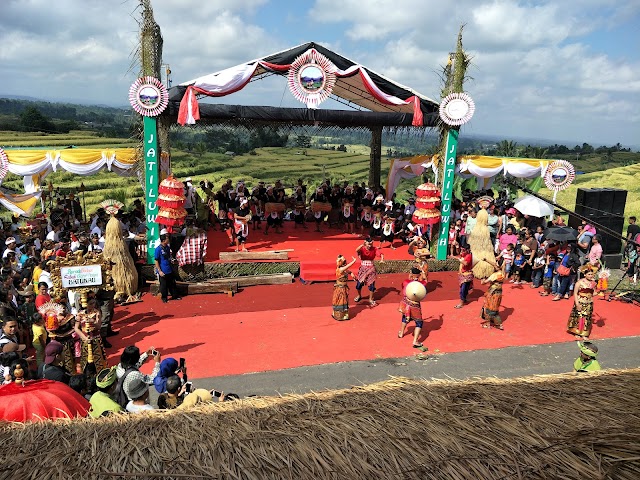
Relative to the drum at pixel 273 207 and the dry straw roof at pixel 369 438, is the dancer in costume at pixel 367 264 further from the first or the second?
the dry straw roof at pixel 369 438

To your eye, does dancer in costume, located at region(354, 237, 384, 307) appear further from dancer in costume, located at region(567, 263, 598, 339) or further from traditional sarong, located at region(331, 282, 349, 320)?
dancer in costume, located at region(567, 263, 598, 339)

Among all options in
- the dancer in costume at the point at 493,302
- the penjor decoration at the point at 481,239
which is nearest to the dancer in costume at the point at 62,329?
the dancer in costume at the point at 493,302

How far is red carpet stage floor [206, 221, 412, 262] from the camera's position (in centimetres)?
1301

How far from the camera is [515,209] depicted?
46.1 ft

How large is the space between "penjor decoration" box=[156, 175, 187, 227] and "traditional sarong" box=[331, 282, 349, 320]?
429 centimetres

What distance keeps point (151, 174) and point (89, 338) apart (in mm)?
5245

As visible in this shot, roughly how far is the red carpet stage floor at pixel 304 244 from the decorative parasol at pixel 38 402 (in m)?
7.77

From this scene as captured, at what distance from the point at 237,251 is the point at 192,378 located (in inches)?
212

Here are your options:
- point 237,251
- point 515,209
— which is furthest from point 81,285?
point 515,209

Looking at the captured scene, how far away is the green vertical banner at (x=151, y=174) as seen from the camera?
35.2ft

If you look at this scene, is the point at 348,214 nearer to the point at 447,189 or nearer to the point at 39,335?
the point at 447,189

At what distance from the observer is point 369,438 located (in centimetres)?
247

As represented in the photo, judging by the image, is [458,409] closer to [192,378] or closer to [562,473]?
[562,473]

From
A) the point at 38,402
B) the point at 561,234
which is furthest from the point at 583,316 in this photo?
the point at 38,402
